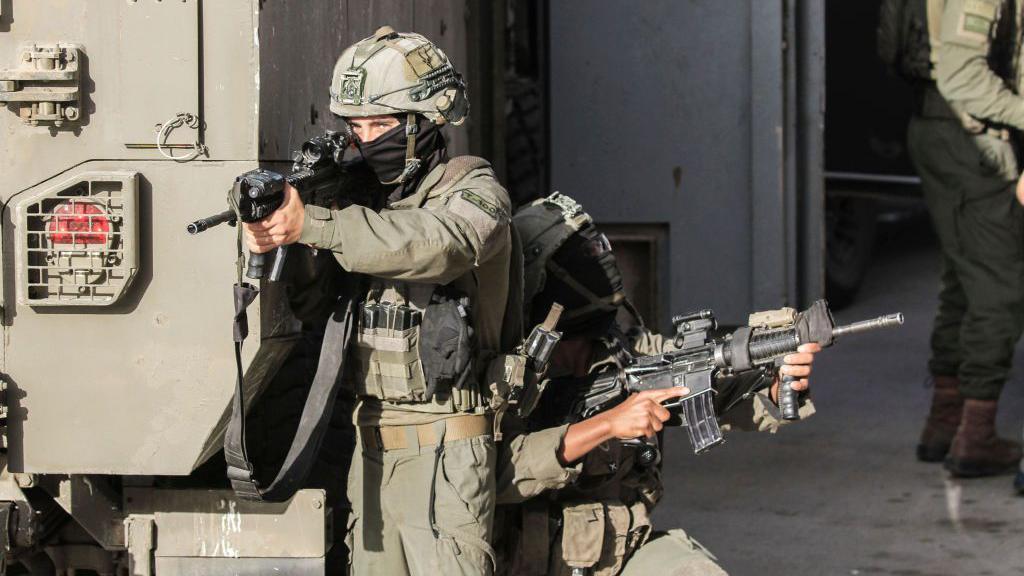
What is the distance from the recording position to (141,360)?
3211mm

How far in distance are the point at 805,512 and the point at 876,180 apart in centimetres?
462

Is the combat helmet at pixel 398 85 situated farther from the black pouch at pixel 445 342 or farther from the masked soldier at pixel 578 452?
the masked soldier at pixel 578 452

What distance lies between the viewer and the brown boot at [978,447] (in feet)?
18.7

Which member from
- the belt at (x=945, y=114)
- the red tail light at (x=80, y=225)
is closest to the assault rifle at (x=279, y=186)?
the red tail light at (x=80, y=225)

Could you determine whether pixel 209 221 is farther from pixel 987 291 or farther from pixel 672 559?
pixel 987 291

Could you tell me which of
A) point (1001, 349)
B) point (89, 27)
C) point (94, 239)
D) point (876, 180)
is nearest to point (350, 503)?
point (94, 239)

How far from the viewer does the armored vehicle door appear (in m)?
3.15

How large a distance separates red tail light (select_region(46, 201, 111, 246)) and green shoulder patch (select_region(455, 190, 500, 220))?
0.74m

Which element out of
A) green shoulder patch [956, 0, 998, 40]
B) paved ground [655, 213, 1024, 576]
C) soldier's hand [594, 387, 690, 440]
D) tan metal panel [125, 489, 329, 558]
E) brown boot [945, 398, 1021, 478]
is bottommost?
paved ground [655, 213, 1024, 576]

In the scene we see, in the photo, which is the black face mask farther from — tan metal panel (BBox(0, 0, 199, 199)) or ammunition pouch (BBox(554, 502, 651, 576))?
ammunition pouch (BBox(554, 502, 651, 576))

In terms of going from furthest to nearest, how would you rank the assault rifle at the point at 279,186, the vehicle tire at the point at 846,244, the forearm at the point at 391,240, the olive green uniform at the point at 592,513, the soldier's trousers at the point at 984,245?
the vehicle tire at the point at 846,244, the soldier's trousers at the point at 984,245, the olive green uniform at the point at 592,513, the forearm at the point at 391,240, the assault rifle at the point at 279,186

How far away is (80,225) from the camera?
3156mm

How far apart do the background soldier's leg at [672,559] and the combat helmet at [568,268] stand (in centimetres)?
54

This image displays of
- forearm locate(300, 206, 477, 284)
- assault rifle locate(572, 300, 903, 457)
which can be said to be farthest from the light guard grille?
assault rifle locate(572, 300, 903, 457)
